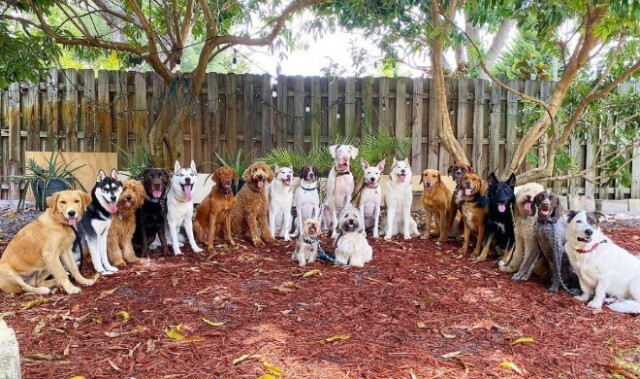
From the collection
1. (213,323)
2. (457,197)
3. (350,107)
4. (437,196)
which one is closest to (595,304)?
(457,197)

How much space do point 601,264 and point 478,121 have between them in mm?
6064

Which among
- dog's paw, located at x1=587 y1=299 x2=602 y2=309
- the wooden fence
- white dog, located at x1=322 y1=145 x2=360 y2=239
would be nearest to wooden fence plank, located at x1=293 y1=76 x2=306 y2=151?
the wooden fence

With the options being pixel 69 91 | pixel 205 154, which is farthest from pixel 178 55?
pixel 69 91

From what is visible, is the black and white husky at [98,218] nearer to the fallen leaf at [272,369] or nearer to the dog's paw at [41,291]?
the dog's paw at [41,291]

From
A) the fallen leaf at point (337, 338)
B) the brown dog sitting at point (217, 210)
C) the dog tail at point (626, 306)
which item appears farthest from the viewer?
the brown dog sitting at point (217, 210)

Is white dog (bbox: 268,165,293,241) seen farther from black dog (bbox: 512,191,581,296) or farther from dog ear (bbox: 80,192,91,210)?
black dog (bbox: 512,191,581,296)

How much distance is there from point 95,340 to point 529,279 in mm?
4257

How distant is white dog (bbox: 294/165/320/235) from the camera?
716 cm

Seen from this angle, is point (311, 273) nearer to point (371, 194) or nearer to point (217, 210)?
point (217, 210)

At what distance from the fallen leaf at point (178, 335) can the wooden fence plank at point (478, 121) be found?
7.80 m

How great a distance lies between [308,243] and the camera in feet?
19.4

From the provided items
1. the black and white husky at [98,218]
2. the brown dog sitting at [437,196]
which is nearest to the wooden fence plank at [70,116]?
the black and white husky at [98,218]

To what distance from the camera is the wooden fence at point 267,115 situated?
32.8ft

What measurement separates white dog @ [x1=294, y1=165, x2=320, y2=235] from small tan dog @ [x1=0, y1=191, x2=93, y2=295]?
3024 millimetres
